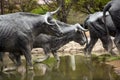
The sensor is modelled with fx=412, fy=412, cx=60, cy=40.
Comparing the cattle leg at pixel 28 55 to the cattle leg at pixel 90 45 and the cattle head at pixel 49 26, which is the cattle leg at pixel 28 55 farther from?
the cattle leg at pixel 90 45

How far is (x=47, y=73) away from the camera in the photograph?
487 inches

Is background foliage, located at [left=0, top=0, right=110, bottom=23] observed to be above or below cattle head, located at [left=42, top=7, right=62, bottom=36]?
below

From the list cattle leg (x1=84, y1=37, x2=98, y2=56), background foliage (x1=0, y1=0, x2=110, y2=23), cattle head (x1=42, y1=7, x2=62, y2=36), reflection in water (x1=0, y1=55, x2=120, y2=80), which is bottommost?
background foliage (x1=0, y1=0, x2=110, y2=23)

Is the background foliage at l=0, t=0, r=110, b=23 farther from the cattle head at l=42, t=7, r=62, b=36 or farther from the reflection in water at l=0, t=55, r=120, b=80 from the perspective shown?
the reflection in water at l=0, t=55, r=120, b=80

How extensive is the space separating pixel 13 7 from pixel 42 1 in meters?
5.44

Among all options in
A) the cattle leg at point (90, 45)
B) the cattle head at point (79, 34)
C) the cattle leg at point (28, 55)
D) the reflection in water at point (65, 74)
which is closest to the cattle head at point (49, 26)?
the cattle leg at point (28, 55)

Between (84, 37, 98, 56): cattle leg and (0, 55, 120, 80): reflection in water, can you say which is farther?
(84, 37, 98, 56): cattle leg

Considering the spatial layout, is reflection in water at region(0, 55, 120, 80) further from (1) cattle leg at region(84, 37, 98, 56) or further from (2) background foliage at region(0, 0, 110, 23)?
(2) background foliage at region(0, 0, 110, 23)

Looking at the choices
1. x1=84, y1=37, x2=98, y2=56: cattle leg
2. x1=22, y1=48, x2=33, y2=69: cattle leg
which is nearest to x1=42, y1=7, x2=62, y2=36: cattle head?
x1=22, y1=48, x2=33, y2=69: cattle leg

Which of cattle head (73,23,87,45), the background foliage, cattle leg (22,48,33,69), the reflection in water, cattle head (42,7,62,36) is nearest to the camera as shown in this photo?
the reflection in water

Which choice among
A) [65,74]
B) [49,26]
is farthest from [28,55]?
[65,74]

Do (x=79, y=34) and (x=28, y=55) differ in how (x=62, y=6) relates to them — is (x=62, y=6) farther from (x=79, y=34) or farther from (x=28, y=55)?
(x=28, y=55)

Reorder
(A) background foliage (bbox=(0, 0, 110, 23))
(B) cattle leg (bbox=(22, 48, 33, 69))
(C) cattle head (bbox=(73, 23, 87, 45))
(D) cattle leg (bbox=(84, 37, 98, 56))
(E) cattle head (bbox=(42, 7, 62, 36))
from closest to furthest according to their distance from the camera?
(B) cattle leg (bbox=(22, 48, 33, 69))
(E) cattle head (bbox=(42, 7, 62, 36))
(C) cattle head (bbox=(73, 23, 87, 45))
(D) cattle leg (bbox=(84, 37, 98, 56))
(A) background foliage (bbox=(0, 0, 110, 23))

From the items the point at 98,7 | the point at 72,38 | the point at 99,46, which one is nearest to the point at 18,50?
the point at 72,38
